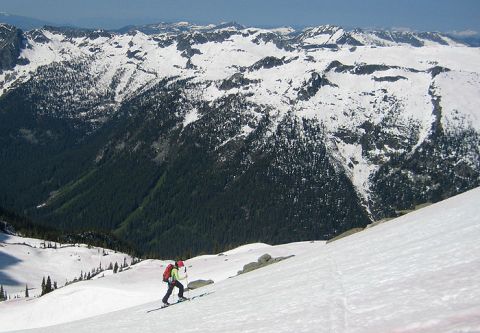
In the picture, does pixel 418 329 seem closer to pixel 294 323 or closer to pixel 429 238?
pixel 294 323

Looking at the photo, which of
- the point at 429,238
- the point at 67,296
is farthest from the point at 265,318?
the point at 67,296

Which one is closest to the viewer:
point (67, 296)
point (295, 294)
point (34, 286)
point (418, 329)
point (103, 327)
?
point (418, 329)

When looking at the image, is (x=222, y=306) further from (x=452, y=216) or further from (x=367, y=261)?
(x=452, y=216)

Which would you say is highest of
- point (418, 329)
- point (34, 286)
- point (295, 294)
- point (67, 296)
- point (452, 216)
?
point (34, 286)

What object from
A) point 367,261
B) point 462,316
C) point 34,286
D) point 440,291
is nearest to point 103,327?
point 367,261

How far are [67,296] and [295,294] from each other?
65.4 m

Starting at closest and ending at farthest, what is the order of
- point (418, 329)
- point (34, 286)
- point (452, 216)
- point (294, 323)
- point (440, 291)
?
point (418, 329)
point (440, 291)
point (294, 323)
point (452, 216)
point (34, 286)

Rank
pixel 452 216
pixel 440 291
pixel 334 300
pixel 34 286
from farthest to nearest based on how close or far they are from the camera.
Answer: pixel 34 286 → pixel 452 216 → pixel 334 300 → pixel 440 291

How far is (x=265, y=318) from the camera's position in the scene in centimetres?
2009

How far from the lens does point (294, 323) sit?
17.8 metres

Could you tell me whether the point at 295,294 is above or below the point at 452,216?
below

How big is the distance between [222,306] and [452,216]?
707 inches

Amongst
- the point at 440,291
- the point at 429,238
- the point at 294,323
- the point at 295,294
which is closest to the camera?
the point at 440,291

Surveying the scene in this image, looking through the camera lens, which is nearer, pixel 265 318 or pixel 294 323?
pixel 294 323
